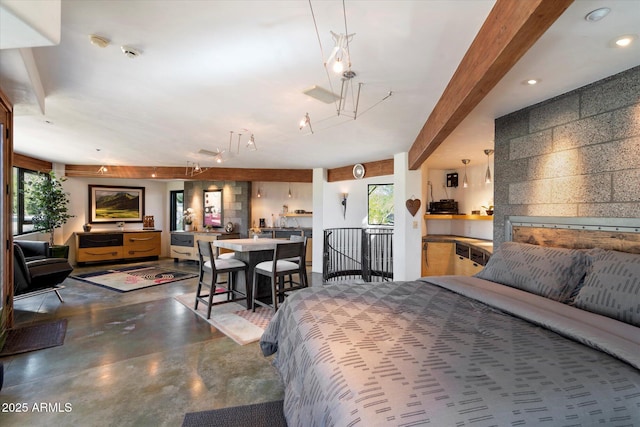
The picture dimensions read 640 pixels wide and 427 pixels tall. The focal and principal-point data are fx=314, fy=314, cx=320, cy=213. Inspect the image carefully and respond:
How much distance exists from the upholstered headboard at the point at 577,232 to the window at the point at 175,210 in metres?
8.07

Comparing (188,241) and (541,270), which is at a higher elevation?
(541,270)

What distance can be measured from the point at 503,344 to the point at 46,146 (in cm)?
664

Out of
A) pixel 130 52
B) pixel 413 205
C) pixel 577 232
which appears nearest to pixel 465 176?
pixel 413 205

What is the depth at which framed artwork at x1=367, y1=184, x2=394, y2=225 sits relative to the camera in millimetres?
6246

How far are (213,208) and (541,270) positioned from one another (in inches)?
292

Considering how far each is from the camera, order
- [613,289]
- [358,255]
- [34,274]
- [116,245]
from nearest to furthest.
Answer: [613,289] < [34,274] < [358,255] < [116,245]

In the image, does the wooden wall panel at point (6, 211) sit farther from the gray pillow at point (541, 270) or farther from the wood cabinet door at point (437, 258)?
the wood cabinet door at point (437, 258)

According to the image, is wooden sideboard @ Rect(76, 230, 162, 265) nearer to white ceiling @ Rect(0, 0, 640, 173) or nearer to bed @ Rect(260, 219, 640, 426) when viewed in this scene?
white ceiling @ Rect(0, 0, 640, 173)

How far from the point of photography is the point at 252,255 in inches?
157

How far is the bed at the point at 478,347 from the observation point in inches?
37.1

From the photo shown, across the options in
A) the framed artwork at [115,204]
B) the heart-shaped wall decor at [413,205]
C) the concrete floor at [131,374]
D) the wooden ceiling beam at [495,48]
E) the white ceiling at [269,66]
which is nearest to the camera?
the wooden ceiling beam at [495,48]

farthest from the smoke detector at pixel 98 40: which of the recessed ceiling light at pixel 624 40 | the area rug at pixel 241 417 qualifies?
the recessed ceiling light at pixel 624 40

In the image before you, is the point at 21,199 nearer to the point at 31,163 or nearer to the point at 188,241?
the point at 31,163

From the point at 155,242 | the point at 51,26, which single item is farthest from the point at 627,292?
the point at 155,242
